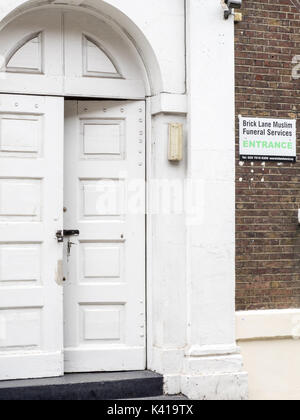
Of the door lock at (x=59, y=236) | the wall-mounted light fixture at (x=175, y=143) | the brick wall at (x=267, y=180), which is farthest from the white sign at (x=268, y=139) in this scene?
the door lock at (x=59, y=236)

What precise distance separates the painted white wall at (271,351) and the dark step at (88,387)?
0.90m

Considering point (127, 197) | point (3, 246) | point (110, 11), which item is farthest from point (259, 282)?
point (110, 11)

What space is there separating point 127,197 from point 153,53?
127 cm

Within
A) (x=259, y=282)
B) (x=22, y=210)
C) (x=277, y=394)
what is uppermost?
(x=22, y=210)

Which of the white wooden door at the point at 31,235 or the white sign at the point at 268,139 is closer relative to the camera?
the white wooden door at the point at 31,235

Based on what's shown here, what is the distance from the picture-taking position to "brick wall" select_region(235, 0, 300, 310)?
6859 mm

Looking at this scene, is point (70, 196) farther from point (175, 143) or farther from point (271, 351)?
point (271, 351)

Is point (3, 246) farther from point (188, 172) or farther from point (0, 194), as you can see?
point (188, 172)

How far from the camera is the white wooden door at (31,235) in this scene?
626 cm

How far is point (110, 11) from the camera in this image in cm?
642

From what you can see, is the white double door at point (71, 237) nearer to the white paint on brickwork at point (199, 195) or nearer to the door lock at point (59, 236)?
the door lock at point (59, 236)

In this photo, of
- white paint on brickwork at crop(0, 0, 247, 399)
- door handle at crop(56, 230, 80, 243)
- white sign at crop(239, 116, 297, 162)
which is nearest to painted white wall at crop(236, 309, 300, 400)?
white paint on brickwork at crop(0, 0, 247, 399)

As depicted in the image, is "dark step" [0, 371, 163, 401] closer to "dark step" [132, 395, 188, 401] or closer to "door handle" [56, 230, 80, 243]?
"dark step" [132, 395, 188, 401]

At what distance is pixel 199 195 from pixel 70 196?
1.13 metres
